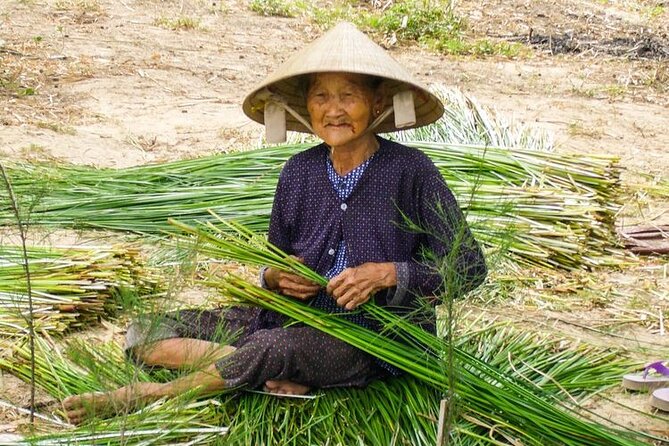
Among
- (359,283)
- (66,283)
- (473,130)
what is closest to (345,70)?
(359,283)

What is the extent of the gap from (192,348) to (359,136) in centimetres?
80

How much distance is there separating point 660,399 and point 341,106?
128 centimetres

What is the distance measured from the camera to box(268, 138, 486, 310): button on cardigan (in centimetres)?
301

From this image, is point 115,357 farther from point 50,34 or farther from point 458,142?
point 50,34

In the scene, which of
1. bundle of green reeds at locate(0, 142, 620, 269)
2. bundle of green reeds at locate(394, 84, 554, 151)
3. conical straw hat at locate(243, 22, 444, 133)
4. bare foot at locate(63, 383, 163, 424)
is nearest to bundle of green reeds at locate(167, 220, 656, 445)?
bare foot at locate(63, 383, 163, 424)

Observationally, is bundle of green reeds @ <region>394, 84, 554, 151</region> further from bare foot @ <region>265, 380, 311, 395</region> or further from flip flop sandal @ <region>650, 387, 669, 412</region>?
bare foot @ <region>265, 380, 311, 395</region>

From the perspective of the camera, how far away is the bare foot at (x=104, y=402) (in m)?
2.74

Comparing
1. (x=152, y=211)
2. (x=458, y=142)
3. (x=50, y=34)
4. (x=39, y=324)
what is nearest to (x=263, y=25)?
(x=50, y=34)

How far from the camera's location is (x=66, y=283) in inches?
143

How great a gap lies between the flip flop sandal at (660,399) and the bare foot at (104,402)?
4.75 feet

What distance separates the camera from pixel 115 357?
318 centimetres

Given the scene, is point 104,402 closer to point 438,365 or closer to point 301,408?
point 301,408

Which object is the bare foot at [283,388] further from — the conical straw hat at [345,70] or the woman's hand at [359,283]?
the conical straw hat at [345,70]

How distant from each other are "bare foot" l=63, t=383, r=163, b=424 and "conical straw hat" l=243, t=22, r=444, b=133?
916 millimetres
